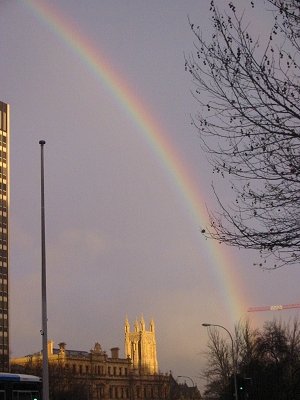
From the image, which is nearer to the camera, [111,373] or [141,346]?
[111,373]

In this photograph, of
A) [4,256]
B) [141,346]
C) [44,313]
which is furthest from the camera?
[141,346]

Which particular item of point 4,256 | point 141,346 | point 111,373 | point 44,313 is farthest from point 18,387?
point 141,346

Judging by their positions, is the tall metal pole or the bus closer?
the tall metal pole

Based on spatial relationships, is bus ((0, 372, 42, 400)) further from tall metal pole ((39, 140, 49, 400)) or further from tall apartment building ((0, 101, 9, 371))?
tall apartment building ((0, 101, 9, 371))

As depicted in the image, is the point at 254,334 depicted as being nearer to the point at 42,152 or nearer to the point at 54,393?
the point at 54,393

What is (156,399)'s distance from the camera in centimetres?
15150

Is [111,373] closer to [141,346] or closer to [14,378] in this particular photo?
[141,346]

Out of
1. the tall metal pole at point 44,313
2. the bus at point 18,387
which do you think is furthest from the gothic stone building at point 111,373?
the tall metal pole at point 44,313

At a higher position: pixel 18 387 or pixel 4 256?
pixel 4 256

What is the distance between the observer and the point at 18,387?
31.8 metres

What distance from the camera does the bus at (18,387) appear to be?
101 feet

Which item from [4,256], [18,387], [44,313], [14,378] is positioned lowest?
[18,387]

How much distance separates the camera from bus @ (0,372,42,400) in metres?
30.9

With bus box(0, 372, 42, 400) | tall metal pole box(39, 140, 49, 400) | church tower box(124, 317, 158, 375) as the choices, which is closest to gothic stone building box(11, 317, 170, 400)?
church tower box(124, 317, 158, 375)
